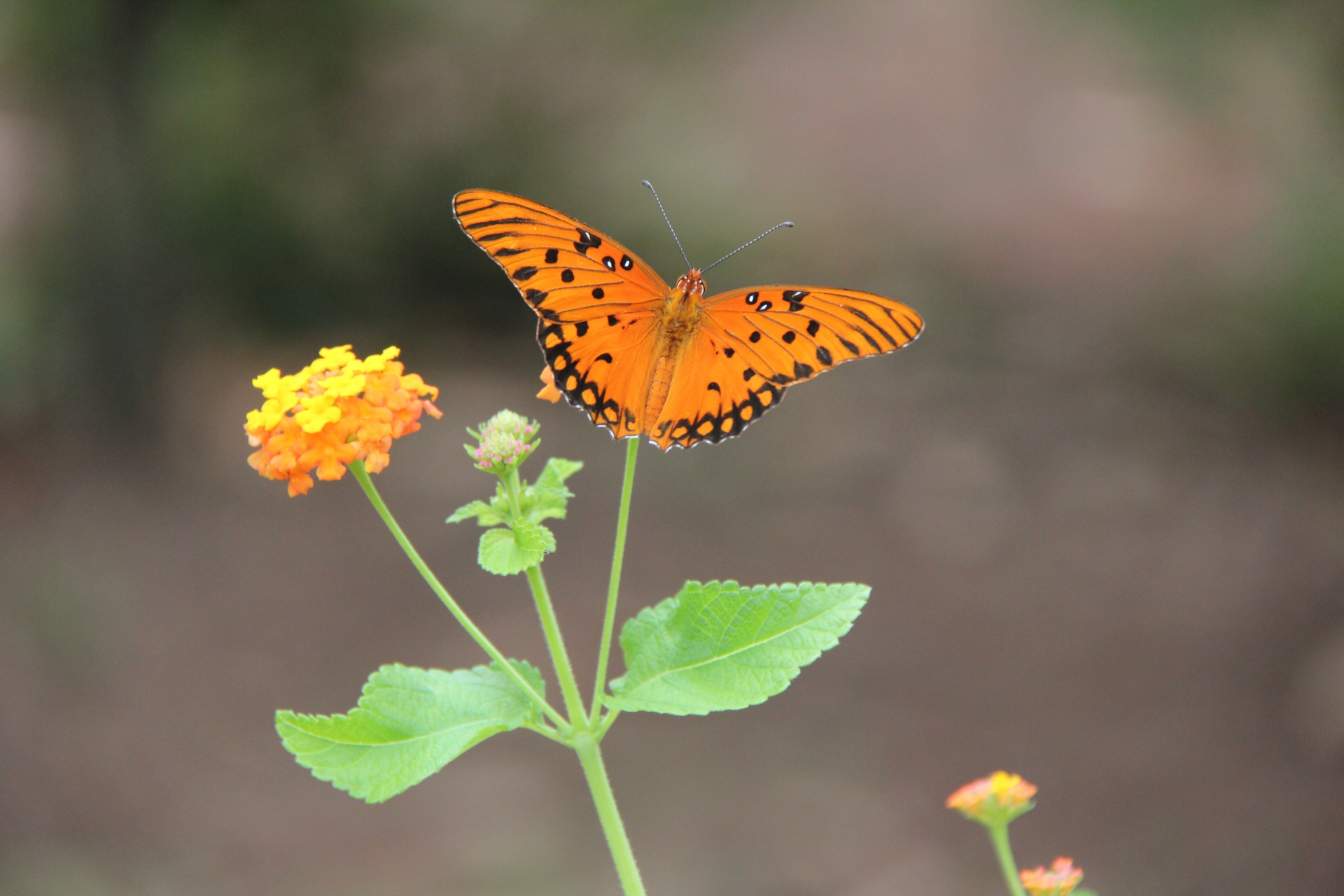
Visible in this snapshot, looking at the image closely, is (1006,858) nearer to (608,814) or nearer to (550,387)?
(608,814)

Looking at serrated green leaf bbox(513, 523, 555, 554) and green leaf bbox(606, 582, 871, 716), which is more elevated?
serrated green leaf bbox(513, 523, 555, 554)

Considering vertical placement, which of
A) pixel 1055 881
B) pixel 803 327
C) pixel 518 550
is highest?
pixel 803 327

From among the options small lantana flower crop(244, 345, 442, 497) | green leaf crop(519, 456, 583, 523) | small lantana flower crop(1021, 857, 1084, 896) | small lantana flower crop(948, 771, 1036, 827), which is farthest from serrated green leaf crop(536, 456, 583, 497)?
small lantana flower crop(1021, 857, 1084, 896)

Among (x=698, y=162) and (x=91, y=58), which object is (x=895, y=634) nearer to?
(x=698, y=162)

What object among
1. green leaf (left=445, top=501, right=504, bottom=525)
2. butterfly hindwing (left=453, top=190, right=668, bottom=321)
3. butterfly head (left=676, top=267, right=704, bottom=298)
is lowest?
green leaf (left=445, top=501, right=504, bottom=525)

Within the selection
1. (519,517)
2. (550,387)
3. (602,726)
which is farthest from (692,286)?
(602,726)

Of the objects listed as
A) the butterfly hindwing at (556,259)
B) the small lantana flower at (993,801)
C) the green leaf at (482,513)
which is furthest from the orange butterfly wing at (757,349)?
the small lantana flower at (993,801)

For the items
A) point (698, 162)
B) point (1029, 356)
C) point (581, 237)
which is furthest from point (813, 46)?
point (581, 237)

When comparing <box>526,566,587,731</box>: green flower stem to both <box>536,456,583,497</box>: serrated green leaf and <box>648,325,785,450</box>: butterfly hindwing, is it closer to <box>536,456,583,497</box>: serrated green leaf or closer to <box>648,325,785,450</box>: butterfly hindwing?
<box>536,456,583,497</box>: serrated green leaf
